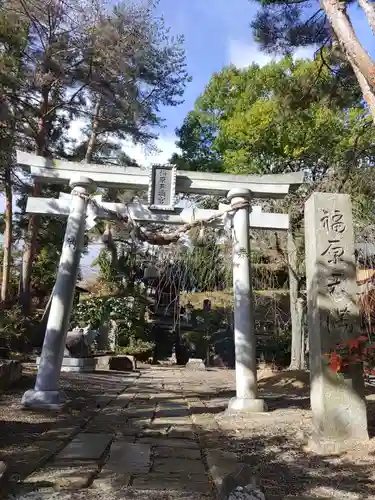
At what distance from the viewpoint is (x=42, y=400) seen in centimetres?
619

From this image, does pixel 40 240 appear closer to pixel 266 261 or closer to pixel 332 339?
pixel 266 261

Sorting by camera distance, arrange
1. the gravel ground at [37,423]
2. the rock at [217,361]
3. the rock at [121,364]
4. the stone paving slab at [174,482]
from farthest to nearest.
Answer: the rock at [217,361], the rock at [121,364], the gravel ground at [37,423], the stone paving slab at [174,482]

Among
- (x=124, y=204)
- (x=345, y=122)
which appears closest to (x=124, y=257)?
(x=345, y=122)

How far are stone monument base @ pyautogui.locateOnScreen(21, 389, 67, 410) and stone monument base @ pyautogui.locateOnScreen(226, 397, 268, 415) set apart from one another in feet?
7.92

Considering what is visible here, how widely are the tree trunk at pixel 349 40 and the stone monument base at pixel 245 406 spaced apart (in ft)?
14.5

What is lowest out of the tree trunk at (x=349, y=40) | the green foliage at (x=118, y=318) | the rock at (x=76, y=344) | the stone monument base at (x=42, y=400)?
the stone monument base at (x=42, y=400)

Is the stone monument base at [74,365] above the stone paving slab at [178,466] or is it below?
above

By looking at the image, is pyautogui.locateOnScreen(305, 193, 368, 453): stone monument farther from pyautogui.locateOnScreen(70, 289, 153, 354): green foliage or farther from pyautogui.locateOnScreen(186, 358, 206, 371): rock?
pyautogui.locateOnScreen(70, 289, 153, 354): green foliage

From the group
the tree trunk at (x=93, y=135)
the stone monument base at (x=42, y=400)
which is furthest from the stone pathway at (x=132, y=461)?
the tree trunk at (x=93, y=135)

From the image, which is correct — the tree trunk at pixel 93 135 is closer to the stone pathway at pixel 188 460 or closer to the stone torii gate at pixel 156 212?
the stone torii gate at pixel 156 212

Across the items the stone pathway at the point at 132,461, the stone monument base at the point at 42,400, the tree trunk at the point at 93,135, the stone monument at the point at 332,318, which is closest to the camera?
the stone pathway at the point at 132,461

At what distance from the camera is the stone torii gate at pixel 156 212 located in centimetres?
670

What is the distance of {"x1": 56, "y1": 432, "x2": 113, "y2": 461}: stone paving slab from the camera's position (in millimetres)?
3781

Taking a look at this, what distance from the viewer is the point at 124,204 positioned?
25.4 ft
